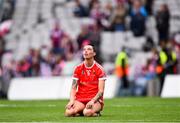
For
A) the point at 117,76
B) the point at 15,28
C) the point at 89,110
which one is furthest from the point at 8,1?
the point at 89,110

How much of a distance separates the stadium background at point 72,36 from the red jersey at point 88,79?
15.4m

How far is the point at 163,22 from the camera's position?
116 feet

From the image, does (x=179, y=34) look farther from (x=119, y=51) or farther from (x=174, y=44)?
(x=119, y=51)

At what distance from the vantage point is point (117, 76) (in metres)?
33.7

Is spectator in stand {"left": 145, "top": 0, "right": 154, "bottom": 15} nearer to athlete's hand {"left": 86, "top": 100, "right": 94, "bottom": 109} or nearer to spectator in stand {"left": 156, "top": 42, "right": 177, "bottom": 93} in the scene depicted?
spectator in stand {"left": 156, "top": 42, "right": 177, "bottom": 93}

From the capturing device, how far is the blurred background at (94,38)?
112ft

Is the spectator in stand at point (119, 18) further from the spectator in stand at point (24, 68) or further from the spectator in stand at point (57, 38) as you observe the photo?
the spectator in stand at point (24, 68)

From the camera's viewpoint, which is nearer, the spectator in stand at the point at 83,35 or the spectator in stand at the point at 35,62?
the spectator in stand at the point at 83,35

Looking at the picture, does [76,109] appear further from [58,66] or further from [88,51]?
[58,66]

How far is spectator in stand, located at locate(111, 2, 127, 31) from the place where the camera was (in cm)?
3597

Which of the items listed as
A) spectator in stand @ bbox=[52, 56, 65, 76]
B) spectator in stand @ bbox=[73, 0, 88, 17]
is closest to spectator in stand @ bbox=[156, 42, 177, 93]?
spectator in stand @ bbox=[52, 56, 65, 76]

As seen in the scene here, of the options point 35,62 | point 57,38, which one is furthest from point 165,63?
point 35,62

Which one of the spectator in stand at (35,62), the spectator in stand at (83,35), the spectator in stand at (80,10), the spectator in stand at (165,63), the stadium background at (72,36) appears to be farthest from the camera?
the spectator in stand at (80,10)

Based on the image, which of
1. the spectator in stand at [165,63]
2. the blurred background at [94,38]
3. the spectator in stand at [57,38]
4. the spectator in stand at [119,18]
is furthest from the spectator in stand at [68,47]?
the spectator in stand at [165,63]
